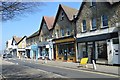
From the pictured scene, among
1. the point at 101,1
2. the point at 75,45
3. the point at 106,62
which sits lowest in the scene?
the point at 106,62

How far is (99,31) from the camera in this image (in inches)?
1085

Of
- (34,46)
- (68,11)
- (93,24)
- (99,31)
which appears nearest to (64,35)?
(68,11)

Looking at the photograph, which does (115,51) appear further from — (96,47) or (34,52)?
(34,52)

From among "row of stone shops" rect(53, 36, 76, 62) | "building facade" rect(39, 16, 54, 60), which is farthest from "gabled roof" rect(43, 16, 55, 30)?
"row of stone shops" rect(53, 36, 76, 62)

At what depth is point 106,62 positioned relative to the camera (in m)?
26.1

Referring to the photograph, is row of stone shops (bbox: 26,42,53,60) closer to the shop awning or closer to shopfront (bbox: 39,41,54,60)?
shopfront (bbox: 39,41,54,60)

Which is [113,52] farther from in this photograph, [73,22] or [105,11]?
[73,22]

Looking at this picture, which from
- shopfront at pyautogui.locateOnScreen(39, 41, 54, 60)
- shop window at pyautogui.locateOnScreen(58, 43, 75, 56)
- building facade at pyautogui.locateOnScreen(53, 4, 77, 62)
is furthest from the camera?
shopfront at pyautogui.locateOnScreen(39, 41, 54, 60)

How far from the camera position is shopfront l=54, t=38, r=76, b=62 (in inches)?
1369

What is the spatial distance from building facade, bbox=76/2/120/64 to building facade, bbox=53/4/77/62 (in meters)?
2.38

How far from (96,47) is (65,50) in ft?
32.2

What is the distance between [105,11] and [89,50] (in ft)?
18.6

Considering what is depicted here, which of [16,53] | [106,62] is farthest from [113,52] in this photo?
[16,53]

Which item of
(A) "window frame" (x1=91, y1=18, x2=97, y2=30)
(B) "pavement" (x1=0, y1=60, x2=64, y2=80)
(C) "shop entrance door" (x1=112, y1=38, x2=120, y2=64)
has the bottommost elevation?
(B) "pavement" (x1=0, y1=60, x2=64, y2=80)
